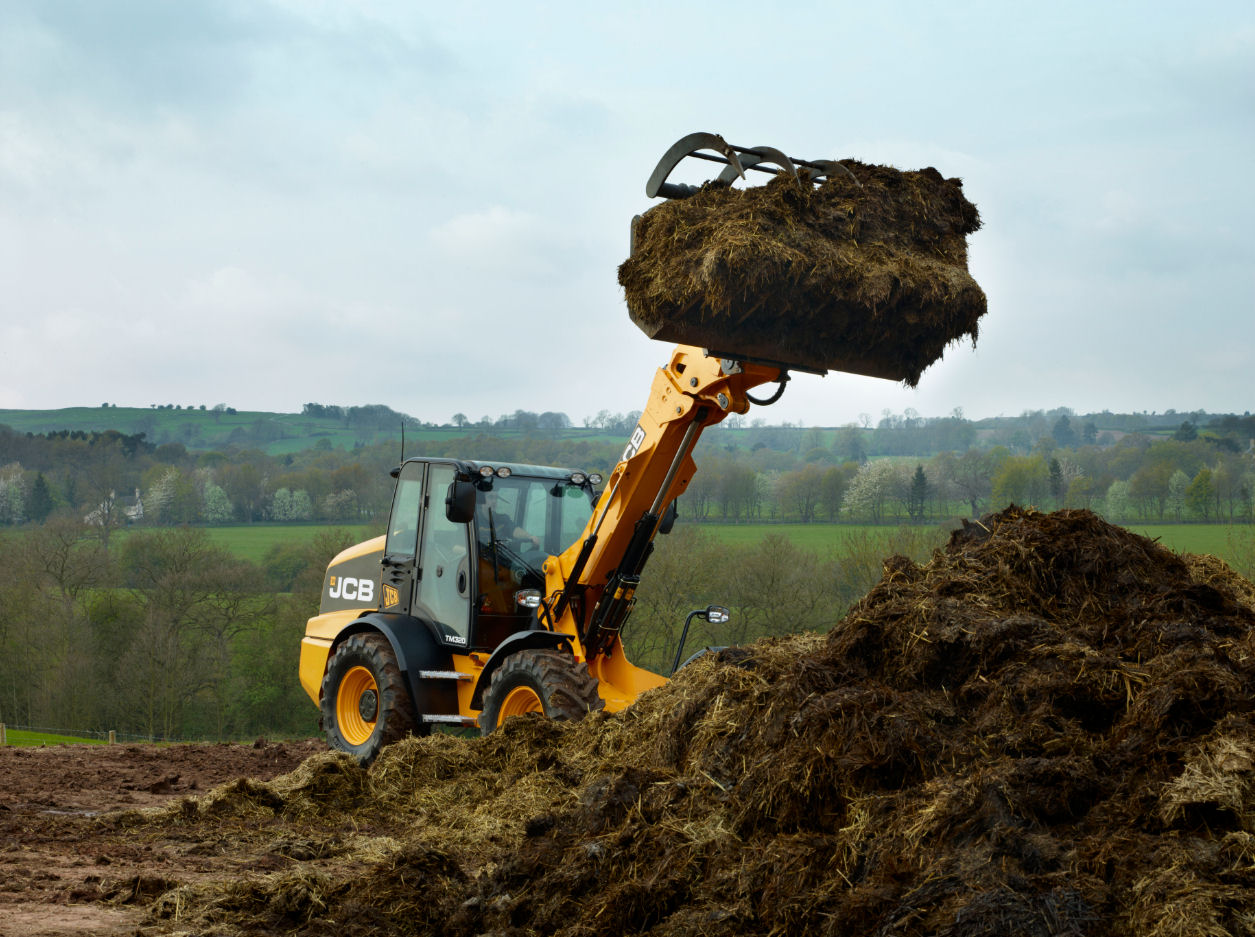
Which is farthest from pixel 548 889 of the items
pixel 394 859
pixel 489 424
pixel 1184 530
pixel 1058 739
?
pixel 489 424

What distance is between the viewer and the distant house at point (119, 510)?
41.9 metres

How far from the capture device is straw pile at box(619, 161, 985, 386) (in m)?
6.09

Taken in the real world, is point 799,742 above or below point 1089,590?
below

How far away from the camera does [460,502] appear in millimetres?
8141

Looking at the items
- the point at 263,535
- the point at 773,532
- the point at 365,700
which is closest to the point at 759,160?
the point at 365,700

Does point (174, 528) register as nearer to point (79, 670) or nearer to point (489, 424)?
point (79, 670)

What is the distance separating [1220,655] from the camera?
4.46 metres

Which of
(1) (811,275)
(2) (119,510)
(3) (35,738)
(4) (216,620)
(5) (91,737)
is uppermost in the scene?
(1) (811,275)

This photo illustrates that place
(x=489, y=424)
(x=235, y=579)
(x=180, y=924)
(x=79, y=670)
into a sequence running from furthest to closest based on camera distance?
1. (x=489, y=424)
2. (x=235, y=579)
3. (x=79, y=670)
4. (x=180, y=924)

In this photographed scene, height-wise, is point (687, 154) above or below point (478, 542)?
above

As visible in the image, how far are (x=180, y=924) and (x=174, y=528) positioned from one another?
39165 millimetres

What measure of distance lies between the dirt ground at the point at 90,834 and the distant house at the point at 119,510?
3270 cm

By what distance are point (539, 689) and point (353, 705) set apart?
260 centimetres

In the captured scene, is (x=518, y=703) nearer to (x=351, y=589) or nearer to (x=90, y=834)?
(x=90, y=834)
